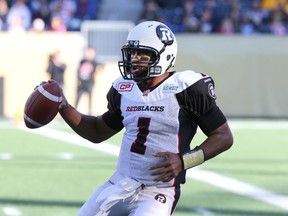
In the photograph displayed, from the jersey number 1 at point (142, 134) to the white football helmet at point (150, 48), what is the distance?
23cm

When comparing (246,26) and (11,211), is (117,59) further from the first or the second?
(11,211)

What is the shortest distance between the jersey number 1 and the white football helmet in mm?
229

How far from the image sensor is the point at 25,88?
18891 mm

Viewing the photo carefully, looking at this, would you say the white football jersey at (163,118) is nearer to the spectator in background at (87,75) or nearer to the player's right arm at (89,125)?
the player's right arm at (89,125)

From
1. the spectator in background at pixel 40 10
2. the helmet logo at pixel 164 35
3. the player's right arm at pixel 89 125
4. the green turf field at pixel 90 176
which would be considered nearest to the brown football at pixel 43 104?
the player's right arm at pixel 89 125

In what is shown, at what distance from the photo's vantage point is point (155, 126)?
4578mm

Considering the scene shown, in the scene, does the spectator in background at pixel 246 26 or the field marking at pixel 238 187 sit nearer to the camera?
the field marking at pixel 238 187

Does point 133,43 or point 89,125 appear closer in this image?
point 133,43

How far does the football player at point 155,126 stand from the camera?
453cm

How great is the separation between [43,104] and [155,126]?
711mm

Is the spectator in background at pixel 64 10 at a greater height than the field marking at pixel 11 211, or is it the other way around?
the field marking at pixel 11 211

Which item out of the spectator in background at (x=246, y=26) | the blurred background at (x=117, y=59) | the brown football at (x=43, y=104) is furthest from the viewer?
the spectator in background at (x=246, y=26)

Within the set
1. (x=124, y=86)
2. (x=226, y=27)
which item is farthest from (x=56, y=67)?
(x=124, y=86)

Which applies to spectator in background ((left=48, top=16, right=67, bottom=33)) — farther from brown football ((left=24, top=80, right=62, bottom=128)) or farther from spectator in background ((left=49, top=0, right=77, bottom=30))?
brown football ((left=24, top=80, right=62, bottom=128))
